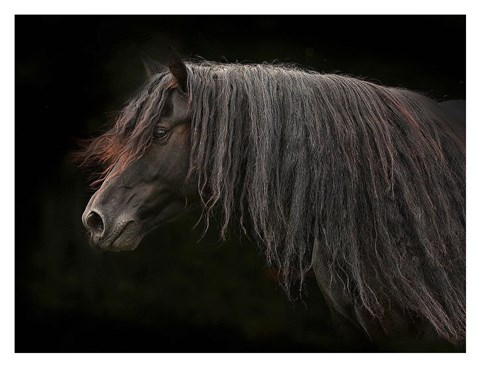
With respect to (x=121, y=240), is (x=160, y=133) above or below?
above

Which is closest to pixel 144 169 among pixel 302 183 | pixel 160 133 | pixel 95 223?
pixel 160 133

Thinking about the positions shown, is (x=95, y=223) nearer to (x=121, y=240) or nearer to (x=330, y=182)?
(x=121, y=240)

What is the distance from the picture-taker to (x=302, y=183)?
63.4 inches

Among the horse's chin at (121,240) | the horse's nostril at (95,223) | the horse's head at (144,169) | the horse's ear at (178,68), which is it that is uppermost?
the horse's ear at (178,68)

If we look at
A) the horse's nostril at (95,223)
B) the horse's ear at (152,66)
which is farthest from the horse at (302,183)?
the horse's ear at (152,66)

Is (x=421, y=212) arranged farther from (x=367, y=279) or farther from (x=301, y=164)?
(x=301, y=164)

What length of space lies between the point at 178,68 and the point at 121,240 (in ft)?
1.89

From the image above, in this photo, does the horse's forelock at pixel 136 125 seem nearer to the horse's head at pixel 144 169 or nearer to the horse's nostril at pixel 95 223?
the horse's head at pixel 144 169

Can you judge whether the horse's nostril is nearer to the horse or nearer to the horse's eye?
the horse

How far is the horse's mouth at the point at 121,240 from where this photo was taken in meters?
1.66

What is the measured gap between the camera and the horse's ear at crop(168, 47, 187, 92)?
1.58 meters

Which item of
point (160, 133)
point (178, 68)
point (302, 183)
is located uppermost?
point (178, 68)

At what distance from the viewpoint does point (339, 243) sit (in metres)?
1.64

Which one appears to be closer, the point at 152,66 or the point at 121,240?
the point at 121,240
